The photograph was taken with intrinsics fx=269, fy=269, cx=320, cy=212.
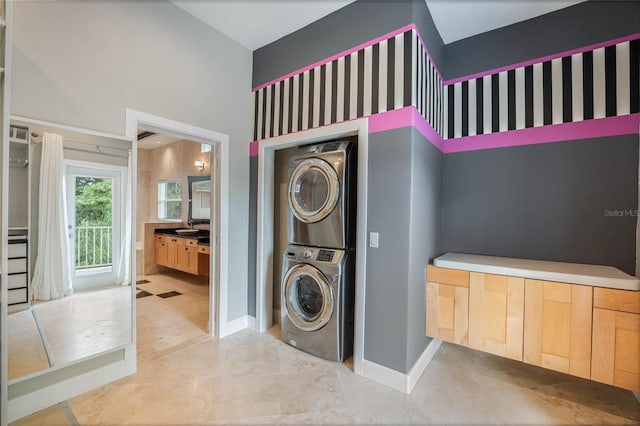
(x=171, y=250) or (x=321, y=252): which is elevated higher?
(x=321, y=252)

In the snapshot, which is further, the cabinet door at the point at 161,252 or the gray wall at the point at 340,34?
the cabinet door at the point at 161,252

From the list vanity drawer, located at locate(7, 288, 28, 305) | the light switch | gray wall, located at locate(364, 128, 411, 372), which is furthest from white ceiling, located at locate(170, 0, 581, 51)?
vanity drawer, located at locate(7, 288, 28, 305)

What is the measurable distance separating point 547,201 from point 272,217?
8.51 feet

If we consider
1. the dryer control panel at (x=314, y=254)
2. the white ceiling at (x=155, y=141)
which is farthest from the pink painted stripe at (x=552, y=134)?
the white ceiling at (x=155, y=141)

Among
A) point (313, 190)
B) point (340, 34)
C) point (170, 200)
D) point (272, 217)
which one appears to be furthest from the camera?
point (170, 200)

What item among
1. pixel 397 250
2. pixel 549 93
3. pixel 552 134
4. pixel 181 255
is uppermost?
pixel 549 93

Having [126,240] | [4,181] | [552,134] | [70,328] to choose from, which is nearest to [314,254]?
[126,240]

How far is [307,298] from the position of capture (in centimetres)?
262

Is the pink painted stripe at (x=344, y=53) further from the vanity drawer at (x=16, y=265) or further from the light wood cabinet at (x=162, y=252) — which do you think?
the light wood cabinet at (x=162, y=252)

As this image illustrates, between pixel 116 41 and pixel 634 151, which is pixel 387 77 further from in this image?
pixel 116 41

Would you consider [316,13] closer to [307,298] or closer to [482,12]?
[482,12]

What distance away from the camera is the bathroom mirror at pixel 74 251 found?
1.68 meters

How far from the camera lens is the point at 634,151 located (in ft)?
6.62

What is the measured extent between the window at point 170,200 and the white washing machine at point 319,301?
4.21 m
